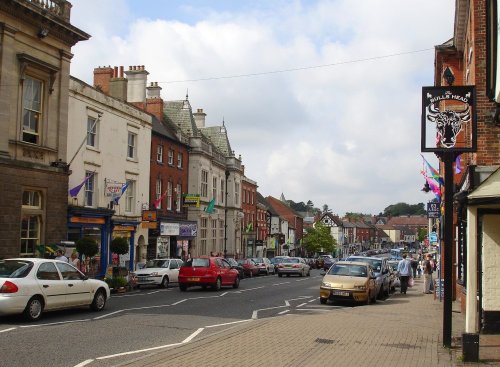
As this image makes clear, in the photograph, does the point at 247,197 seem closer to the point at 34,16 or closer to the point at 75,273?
the point at 34,16

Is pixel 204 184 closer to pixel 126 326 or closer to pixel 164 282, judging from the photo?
pixel 164 282

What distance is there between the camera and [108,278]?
24125 mm

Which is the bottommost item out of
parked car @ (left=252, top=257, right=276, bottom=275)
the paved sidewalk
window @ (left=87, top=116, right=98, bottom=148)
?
→ parked car @ (left=252, top=257, right=276, bottom=275)

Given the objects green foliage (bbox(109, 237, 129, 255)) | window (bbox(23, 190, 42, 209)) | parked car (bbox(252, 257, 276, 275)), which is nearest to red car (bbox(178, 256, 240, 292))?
green foliage (bbox(109, 237, 129, 255))

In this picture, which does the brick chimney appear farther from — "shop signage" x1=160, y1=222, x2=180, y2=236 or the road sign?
the road sign

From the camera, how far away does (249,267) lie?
137ft

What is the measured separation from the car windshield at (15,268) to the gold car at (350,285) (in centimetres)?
1020

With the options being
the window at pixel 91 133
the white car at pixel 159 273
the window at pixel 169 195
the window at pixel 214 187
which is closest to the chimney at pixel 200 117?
the window at pixel 214 187

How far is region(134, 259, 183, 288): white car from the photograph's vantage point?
27.5 meters

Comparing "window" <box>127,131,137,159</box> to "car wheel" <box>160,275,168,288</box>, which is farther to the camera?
"window" <box>127,131,137,159</box>

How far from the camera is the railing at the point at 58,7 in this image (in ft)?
80.4

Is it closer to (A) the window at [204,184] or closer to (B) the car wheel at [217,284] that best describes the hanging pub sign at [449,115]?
(B) the car wheel at [217,284]

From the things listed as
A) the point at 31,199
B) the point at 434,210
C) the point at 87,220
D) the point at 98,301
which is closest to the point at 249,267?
the point at 87,220

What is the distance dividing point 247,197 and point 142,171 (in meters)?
28.9
